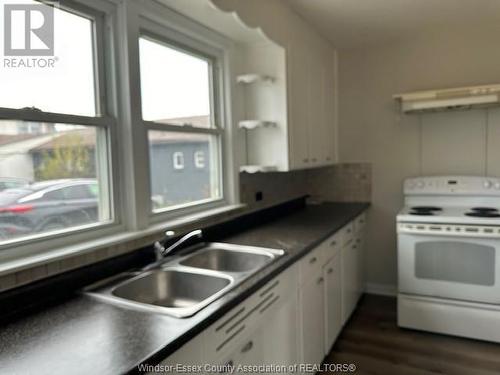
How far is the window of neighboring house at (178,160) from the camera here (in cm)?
221

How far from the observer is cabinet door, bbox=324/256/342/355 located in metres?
2.45

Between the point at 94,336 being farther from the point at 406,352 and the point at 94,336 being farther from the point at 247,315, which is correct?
the point at 406,352

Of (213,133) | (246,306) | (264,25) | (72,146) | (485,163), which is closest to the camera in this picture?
(246,306)

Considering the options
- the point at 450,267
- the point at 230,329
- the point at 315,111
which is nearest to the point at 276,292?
the point at 230,329

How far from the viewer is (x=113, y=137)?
179cm

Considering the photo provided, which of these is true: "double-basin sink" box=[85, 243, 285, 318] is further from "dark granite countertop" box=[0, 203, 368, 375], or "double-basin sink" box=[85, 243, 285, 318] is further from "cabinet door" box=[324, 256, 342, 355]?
"cabinet door" box=[324, 256, 342, 355]

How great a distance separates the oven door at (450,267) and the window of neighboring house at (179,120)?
151 cm

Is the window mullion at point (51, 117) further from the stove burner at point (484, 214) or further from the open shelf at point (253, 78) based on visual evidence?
the stove burner at point (484, 214)

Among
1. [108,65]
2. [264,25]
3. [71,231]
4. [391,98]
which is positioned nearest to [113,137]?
[108,65]

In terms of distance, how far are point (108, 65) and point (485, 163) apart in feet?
9.84

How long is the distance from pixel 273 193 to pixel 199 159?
918 millimetres

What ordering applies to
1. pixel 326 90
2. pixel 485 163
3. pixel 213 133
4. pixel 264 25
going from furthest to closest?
pixel 326 90
pixel 485 163
pixel 213 133
pixel 264 25

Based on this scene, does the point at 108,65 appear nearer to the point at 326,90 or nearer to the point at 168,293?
the point at 168,293

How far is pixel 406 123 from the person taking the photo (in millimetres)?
3463
